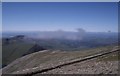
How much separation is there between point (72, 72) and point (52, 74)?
3169 mm

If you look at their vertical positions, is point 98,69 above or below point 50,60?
→ above

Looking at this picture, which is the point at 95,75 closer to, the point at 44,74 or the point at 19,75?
the point at 44,74

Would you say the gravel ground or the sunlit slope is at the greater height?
the gravel ground

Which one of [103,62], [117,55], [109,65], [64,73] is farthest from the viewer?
[117,55]

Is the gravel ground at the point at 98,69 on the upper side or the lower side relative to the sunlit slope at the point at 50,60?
upper

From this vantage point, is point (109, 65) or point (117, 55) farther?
point (117, 55)

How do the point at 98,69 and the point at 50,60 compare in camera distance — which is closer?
the point at 98,69

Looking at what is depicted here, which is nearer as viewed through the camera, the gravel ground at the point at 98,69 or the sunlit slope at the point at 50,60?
the gravel ground at the point at 98,69

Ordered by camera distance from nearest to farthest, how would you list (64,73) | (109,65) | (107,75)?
(107,75) → (64,73) → (109,65)

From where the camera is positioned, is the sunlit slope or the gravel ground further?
the sunlit slope

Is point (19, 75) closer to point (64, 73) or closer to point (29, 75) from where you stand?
point (29, 75)

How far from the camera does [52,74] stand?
1577 inches

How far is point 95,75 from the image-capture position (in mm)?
36219

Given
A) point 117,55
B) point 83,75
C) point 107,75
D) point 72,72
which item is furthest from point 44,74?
point 117,55
